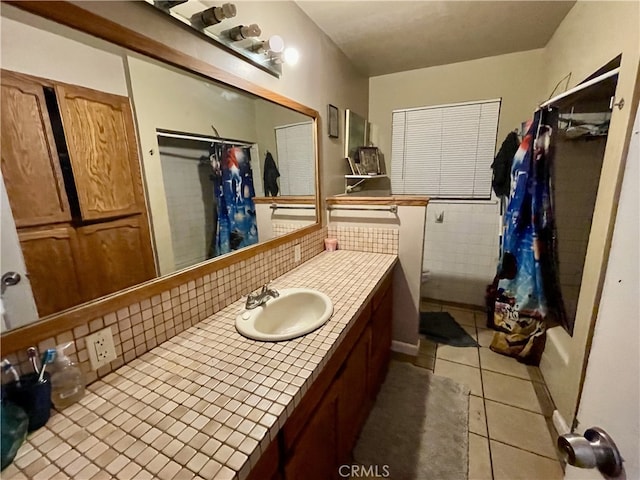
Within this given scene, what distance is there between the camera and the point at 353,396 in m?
1.32

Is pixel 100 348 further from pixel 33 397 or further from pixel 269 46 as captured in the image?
pixel 269 46

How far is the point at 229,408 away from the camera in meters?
0.70

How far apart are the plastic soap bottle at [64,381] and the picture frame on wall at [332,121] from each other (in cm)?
198

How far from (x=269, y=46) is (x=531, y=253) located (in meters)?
2.10

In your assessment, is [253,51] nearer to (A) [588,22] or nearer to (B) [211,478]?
(B) [211,478]

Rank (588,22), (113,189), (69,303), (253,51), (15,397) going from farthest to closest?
(588,22) < (253,51) < (113,189) < (69,303) < (15,397)

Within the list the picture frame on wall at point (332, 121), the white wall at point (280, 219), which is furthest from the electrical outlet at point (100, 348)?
the picture frame on wall at point (332, 121)

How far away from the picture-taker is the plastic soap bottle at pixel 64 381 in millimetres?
706

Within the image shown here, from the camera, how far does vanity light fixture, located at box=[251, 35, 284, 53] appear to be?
4.29ft

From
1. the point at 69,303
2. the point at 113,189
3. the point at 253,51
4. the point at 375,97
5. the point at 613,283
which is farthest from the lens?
the point at 375,97

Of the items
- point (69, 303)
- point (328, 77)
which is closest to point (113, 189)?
point (69, 303)

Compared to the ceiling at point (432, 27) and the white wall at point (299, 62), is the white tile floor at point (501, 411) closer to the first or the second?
the white wall at point (299, 62)

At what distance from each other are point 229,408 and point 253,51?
→ 4.83 ft

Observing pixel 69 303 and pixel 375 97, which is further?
pixel 375 97
